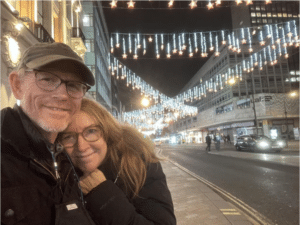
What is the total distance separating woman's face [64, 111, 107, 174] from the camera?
59.3 inches

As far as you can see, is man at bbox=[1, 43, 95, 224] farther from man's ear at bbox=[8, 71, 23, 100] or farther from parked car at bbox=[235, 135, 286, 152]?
parked car at bbox=[235, 135, 286, 152]

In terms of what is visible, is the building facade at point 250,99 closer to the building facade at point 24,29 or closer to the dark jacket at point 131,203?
the building facade at point 24,29

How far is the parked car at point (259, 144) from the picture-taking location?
20.9 metres

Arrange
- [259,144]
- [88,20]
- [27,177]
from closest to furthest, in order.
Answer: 1. [27,177]
2. [259,144]
3. [88,20]

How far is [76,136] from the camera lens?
1567mm

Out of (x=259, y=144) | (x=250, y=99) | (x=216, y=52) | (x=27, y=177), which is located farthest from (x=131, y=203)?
(x=250, y=99)

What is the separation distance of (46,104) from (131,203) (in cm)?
88

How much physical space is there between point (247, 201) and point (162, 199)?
548 centimetres

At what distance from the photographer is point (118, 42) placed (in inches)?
650

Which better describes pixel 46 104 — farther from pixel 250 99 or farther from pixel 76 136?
pixel 250 99

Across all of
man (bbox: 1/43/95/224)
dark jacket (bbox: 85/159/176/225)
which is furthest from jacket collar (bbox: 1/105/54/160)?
dark jacket (bbox: 85/159/176/225)

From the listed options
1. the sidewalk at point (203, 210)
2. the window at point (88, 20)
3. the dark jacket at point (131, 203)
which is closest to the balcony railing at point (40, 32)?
the sidewalk at point (203, 210)

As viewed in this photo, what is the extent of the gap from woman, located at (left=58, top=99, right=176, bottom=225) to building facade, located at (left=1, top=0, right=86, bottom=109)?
622cm

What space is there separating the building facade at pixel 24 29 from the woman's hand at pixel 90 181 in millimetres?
6418
